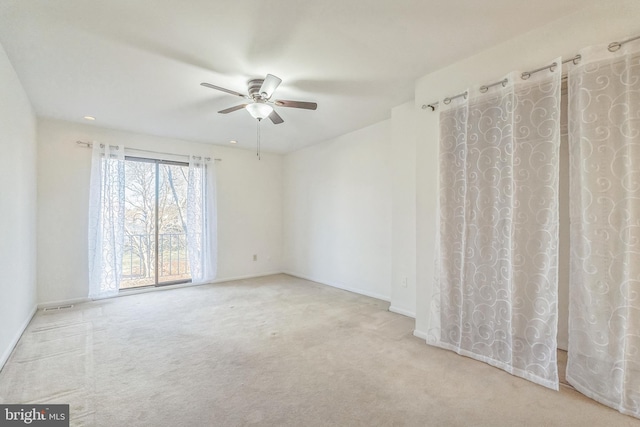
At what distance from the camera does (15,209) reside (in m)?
2.66

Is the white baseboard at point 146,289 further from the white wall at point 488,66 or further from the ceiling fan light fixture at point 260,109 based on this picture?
Answer: the white wall at point 488,66

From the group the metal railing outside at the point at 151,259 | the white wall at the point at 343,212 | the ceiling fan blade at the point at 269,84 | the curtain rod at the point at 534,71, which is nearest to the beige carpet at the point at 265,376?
the white wall at the point at 343,212

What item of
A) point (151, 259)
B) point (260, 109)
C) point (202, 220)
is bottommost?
point (151, 259)

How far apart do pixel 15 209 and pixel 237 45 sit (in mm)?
2646

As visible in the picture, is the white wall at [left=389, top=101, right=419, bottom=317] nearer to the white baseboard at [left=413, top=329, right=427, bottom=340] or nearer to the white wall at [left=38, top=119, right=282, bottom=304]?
the white baseboard at [left=413, top=329, right=427, bottom=340]

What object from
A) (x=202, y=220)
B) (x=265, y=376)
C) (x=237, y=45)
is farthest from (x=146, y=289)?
(x=237, y=45)

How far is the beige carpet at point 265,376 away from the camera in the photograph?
166cm

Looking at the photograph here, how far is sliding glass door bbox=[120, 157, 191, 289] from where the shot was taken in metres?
4.66

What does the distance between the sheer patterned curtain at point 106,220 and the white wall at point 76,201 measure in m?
0.15

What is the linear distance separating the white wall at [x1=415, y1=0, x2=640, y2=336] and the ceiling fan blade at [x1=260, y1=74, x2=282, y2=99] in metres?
1.43

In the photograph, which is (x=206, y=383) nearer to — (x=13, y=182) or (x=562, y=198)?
(x=13, y=182)

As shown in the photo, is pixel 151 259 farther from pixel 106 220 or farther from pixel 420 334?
pixel 420 334

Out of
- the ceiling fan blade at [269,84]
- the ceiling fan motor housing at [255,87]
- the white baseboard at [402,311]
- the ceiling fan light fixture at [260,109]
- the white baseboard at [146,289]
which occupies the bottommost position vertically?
the white baseboard at [146,289]

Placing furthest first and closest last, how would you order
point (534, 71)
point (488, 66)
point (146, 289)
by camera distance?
point (146, 289) → point (488, 66) → point (534, 71)
